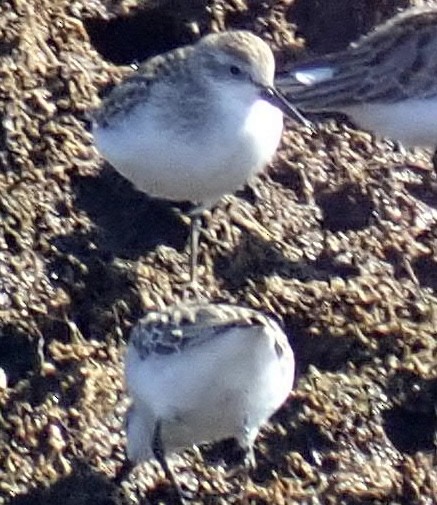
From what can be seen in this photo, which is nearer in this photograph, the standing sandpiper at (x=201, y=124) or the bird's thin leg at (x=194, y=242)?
the standing sandpiper at (x=201, y=124)

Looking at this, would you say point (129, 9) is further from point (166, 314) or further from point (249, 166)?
point (166, 314)

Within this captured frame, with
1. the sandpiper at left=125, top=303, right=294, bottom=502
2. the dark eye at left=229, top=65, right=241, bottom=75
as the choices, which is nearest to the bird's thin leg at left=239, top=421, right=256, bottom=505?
the sandpiper at left=125, top=303, right=294, bottom=502

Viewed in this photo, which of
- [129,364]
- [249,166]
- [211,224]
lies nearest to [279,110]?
[249,166]

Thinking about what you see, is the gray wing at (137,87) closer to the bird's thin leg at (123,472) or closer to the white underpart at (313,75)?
the white underpart at (313,75)

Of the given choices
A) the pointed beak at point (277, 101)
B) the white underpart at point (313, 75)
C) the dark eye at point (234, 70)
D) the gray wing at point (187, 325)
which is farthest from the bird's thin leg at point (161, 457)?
the white underpart at point (313, 75)

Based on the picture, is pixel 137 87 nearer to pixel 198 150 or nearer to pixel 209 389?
pixel 198 150

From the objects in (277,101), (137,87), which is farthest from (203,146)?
(137,87)
